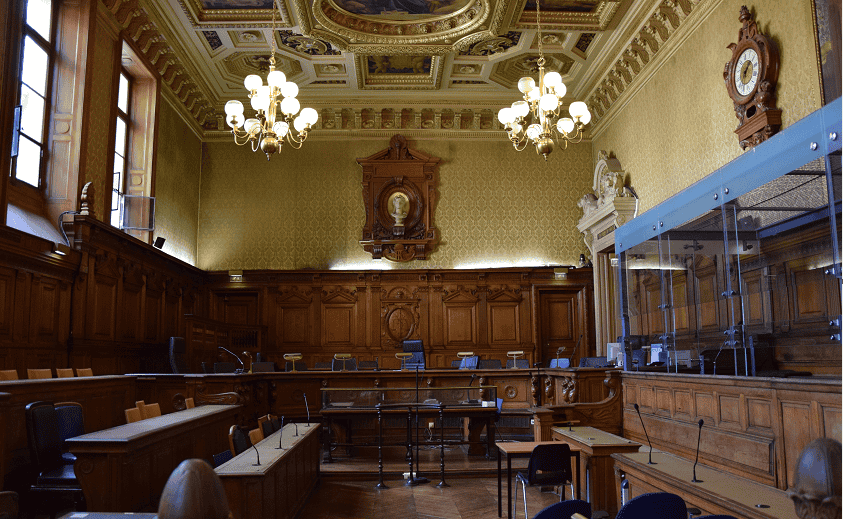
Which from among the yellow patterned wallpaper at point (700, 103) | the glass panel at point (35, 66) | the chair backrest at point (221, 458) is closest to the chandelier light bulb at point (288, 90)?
the glass panel at point (35, 66)

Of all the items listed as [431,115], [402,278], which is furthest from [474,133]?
[402,278]

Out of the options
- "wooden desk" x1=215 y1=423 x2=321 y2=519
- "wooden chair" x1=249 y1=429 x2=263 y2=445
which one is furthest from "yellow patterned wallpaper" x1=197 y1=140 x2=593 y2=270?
"wooden chair" x1=249 y1=429 x2=263 y2=445

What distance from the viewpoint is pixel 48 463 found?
4.83 m

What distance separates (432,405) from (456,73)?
7.95 meters

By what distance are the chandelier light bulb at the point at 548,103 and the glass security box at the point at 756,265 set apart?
185 centimetres

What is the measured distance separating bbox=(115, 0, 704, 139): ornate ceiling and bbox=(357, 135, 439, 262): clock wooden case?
80cm

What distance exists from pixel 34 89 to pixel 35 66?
32 cm

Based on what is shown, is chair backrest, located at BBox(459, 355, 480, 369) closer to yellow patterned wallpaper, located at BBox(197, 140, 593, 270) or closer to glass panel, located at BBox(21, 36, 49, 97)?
yellow patterned wallpaper, located at BBox(197, 140, 593, 270)

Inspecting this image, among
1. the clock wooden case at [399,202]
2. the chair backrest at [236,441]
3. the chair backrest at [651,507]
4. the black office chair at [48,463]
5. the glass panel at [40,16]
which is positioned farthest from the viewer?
the clock wooden case at [399,202]

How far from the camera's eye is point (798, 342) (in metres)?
5.17

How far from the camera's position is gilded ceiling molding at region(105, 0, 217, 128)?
9.72 metres

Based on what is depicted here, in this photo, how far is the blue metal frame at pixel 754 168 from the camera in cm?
470

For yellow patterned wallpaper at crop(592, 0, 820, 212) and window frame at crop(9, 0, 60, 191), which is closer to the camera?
yellow patterned wallpaper at crop(592, 0, 820, 212)

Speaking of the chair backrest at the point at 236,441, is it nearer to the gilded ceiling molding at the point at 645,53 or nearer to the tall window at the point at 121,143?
the tall window at the point at 121,143
